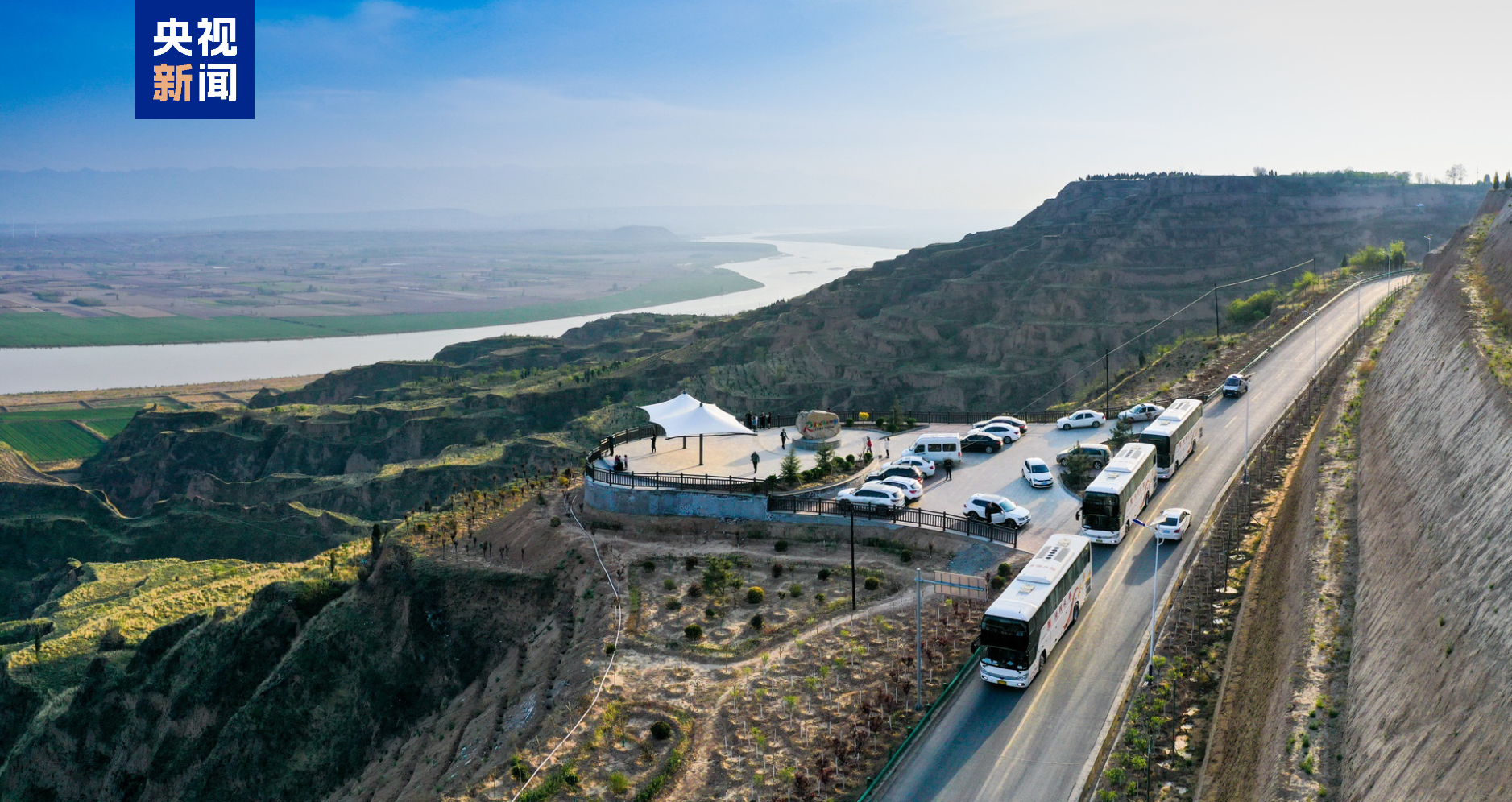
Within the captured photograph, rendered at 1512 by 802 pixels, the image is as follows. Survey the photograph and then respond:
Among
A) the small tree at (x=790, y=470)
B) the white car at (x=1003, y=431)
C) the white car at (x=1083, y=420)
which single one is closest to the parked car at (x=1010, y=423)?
the white car at (x=1003, y=431)

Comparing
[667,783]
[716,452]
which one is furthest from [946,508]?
[667,783]

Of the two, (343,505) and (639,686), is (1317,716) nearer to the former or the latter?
(639,686)

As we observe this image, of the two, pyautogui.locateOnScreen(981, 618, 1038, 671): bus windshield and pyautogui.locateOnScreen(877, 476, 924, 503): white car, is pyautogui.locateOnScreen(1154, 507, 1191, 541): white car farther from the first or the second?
pyautogui.locateOnScreen(981, 618, 1038, 671): bus windshield

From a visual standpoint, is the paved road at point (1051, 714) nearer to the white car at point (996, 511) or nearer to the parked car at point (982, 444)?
the white car at point (996, 511)

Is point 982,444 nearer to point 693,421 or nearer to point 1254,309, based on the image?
point 693,421

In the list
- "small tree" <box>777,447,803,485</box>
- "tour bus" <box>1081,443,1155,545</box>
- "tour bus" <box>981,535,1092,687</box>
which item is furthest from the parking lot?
"tour bus" <box>981,535,1092,687</box>
